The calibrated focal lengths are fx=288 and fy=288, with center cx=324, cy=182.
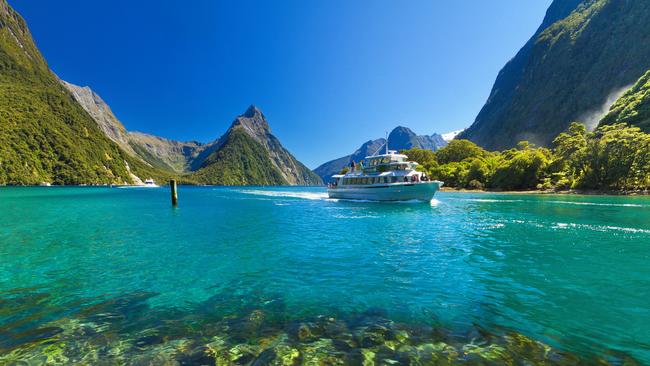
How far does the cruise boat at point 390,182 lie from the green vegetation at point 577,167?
160 feet

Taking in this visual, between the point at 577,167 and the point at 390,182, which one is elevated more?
the point at 577,167

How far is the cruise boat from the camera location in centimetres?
5291

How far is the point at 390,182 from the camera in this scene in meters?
54.8

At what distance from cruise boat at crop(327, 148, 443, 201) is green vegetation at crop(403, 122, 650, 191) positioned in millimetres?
48797

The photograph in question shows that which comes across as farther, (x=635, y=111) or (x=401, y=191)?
(x=635, y=111)

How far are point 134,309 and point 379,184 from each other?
49.6 meters

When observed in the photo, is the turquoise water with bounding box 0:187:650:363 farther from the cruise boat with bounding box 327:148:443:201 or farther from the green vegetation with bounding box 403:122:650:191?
the green vegetation with bounding box 403:122:650:191

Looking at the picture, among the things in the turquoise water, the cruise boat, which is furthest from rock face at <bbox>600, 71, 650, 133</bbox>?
the turquoise water

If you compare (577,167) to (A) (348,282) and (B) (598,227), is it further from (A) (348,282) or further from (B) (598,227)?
(A) (348,282)

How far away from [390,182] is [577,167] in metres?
62.3

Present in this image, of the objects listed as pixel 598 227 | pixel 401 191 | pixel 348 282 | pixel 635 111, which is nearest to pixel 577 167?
pixel 635 111

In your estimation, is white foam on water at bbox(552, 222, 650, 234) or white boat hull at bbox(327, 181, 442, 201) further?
white boat hull at bbox(327, 181, 442, 201)

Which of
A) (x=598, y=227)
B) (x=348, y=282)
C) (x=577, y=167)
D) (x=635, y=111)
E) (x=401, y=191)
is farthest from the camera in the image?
(x=635, y=111)

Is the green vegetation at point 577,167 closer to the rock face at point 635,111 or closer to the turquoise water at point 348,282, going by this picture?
the rock face at point 635,111
